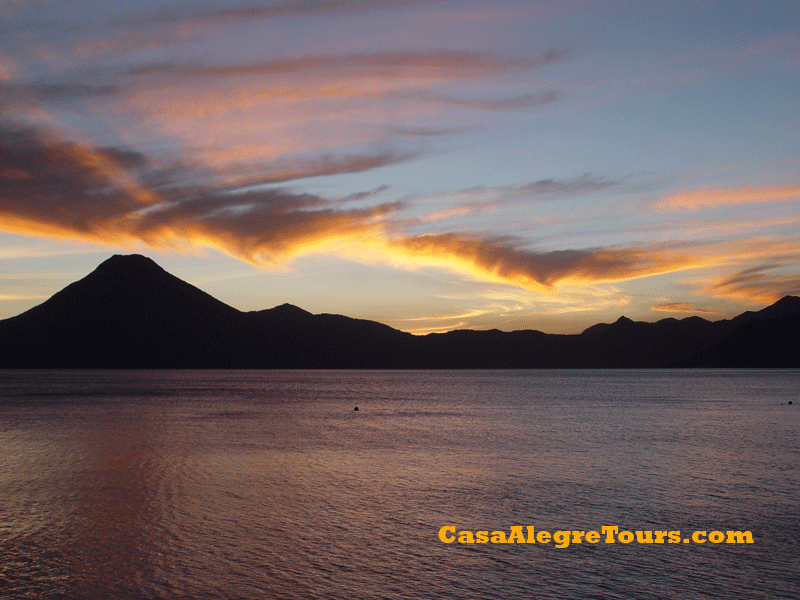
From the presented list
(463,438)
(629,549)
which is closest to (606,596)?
(629,549)

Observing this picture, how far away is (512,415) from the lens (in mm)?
77438

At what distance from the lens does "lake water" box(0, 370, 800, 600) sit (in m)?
17.4

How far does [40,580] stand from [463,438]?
37629 millimetres

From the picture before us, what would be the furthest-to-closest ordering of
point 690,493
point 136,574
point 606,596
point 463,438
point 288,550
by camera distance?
1. point 463,438
2. point 690,493
3. point 288,550
4. point 136,574
5. point 606,596

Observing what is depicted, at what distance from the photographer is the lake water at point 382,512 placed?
17422mm

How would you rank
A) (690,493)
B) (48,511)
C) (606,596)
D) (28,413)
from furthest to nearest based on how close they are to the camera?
(28,413), (690,493), (48,511), (606,596)

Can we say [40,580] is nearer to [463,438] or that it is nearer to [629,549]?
[629,549]

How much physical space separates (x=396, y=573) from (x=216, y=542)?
6596 mm

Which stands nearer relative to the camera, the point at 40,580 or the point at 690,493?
the point at 40,580

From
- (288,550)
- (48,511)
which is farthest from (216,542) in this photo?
(48,511)

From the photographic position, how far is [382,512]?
25000 mm

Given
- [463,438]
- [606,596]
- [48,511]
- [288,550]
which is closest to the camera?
[606,596]

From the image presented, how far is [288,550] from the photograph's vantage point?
66.4ft

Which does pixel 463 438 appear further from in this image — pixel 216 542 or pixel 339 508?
pixel 216 542
